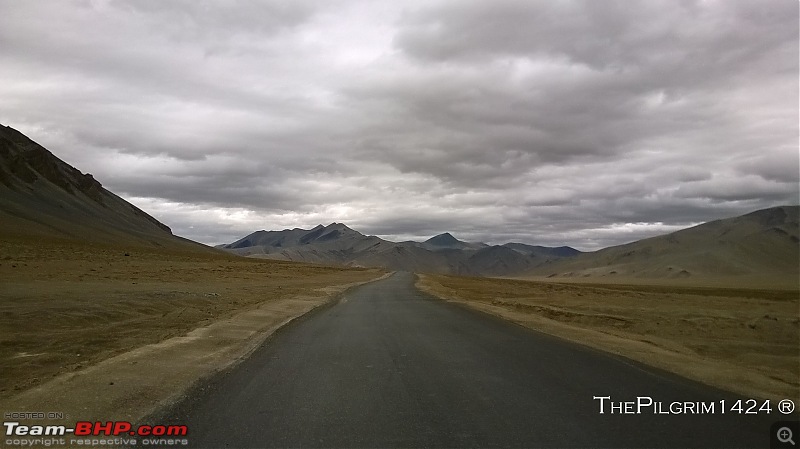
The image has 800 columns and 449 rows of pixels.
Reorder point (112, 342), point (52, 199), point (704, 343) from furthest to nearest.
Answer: point (52, 199) < point (704, 343) < point (112, 342)

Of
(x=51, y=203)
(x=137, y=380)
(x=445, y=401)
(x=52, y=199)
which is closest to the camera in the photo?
(x=445, y=401)

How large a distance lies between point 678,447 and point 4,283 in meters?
33.8

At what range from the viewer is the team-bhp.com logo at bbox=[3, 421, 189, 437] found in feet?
22.9

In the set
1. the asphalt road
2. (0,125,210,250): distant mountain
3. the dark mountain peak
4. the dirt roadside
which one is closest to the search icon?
the asphalt road

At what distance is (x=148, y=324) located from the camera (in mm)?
19469

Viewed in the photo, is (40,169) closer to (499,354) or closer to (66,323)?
(66,323)

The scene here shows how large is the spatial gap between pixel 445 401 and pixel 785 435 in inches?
180

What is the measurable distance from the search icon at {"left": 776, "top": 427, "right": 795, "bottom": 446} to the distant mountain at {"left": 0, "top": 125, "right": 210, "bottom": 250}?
10278cm

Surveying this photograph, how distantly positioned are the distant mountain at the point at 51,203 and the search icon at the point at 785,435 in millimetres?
102782

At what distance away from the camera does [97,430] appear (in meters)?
7.12

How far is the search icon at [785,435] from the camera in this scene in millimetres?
7066

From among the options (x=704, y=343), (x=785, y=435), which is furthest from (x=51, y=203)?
(x=785, y=435)

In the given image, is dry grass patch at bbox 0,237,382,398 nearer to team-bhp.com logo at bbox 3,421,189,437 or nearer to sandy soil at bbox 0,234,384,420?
sandy soil at bbox 0,234,384,420

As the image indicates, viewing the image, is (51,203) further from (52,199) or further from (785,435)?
(785,435)
